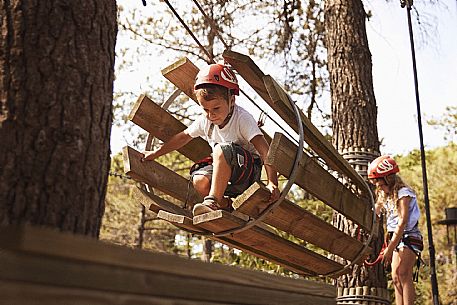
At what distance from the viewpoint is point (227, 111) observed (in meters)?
3.23

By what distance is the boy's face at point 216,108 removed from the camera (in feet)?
10.5

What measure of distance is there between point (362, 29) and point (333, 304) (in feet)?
11.7

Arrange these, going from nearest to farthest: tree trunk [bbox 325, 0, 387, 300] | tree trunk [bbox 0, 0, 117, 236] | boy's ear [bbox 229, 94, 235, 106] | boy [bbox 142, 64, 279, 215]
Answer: tree trunk [bbox 0, 0, 117, 236] → boy [bbox 142, 64, 279, 215] → boy's ear [bbox 229, 94, 235, 106] → tree trunk [bbox 325, 0, 387, 300]

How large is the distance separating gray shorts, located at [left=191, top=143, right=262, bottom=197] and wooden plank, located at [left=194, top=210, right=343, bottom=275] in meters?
0.23

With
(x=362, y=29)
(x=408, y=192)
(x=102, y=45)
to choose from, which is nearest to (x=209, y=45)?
(x=362, y=29)

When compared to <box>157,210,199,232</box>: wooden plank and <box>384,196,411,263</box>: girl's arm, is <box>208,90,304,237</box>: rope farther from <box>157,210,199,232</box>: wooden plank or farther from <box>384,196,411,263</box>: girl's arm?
<box>384,196,411,263</box>: girl's arm

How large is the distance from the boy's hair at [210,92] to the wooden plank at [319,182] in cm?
50

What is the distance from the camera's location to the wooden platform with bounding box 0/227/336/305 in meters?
0.96

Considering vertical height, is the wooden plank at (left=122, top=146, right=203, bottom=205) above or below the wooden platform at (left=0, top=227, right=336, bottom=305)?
above

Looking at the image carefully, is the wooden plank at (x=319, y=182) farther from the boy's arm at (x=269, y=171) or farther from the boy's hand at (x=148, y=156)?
the boy's hand at (x=148, y=156)

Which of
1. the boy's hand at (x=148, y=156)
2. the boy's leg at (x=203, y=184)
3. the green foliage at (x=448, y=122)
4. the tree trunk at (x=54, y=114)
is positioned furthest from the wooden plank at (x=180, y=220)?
the green foliage at (x=448, y=122)

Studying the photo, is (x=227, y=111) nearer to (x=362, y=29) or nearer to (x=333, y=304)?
(x=333, y=304)

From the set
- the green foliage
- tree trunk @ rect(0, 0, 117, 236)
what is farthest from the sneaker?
the green foliage

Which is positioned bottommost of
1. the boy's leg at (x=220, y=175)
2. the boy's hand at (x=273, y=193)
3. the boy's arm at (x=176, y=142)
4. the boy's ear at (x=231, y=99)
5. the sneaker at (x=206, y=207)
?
the sneaker at (x=206, y=207)
